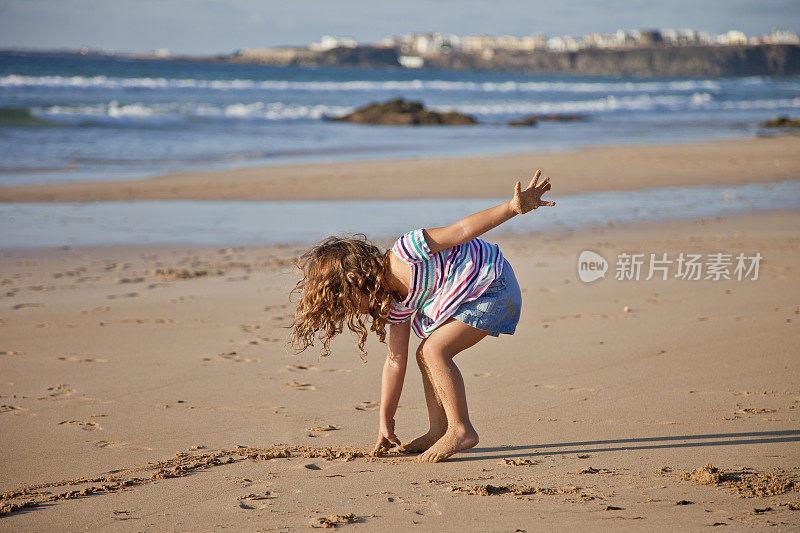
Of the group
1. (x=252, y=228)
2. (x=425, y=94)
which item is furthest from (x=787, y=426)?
(x=425, y=94)

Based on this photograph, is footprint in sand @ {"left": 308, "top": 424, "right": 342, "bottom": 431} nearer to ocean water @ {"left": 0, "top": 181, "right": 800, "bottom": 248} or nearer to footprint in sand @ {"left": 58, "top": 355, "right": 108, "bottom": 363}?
footprint in sand @ {"left": 58, "top": 355, "right": 108, "bottom": 363}

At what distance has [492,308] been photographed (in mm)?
3074

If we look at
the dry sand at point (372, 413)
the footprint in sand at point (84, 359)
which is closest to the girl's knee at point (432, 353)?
the dry sand at point (372, 413)

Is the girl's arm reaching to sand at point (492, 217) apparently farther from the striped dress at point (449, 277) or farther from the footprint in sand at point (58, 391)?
the footprint in sand at point (58, 391)

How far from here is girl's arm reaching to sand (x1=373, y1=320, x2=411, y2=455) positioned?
10.5 ft

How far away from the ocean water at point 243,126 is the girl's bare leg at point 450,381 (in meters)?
10.7

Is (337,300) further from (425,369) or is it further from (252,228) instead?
(252,228)

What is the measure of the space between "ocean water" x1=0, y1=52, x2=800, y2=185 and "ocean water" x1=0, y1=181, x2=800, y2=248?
3.48 meters

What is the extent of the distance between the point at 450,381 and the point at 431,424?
0.29 m

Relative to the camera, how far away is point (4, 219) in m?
8.80

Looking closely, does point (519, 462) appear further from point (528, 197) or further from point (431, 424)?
point (528, 197)

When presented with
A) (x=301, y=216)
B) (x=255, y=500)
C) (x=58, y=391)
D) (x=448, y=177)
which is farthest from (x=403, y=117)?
(x=255, y=500)

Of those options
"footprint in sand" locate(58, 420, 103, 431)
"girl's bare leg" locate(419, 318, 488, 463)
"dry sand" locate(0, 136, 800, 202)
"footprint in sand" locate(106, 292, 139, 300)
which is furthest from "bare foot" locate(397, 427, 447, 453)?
"dry sand" locate(0, 136, 800, 202)

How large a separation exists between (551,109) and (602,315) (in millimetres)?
33849
